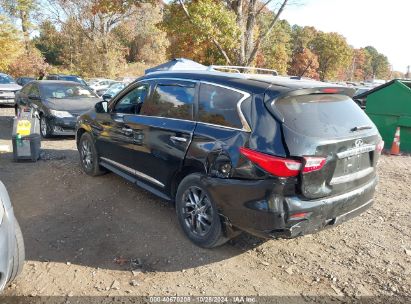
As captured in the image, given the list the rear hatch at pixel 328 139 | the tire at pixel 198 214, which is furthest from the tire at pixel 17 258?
the rear hatch at pixel 328 139

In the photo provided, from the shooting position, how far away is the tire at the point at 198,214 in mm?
3488

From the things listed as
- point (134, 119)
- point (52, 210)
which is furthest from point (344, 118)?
point (52, 210)

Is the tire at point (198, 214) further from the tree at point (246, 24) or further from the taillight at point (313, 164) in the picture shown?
the tree at point (246, 24)

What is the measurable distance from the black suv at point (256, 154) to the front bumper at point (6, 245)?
5.32 ft

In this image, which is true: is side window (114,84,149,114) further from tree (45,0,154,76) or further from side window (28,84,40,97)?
tree (45,0,154,76)

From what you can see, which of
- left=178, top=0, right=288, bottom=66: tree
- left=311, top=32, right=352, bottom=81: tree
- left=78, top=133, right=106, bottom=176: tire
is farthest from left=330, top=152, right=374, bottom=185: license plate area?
left=311, top=32, right=352, bottom=81: tree

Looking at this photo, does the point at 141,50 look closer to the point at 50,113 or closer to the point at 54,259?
the point at 50,113

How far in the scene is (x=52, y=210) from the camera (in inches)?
179

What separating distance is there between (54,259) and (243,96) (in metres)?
2.42

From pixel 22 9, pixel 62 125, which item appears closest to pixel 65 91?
pixel 62 125

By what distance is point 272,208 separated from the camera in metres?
2.99

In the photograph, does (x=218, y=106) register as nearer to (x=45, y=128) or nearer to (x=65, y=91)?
(x=45, y=128)

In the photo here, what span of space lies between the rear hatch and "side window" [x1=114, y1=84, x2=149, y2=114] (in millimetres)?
2027

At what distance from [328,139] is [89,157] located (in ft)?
13.0
